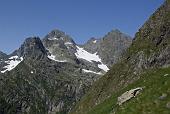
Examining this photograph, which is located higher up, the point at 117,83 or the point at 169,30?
the point at 169,30

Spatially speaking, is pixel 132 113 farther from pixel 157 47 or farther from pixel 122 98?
pixel 157 47

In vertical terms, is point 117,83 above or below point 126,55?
below

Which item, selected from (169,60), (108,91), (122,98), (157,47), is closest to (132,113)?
(122,98)

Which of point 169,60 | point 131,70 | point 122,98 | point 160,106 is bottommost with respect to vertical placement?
point 160,106

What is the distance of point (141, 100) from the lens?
39.1 meters

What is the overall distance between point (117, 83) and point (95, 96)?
1324 cm

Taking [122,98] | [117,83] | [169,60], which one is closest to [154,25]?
[117,83]

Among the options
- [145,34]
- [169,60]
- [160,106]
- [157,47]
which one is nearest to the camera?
[160,106]

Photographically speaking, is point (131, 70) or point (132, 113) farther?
point (131, 70)

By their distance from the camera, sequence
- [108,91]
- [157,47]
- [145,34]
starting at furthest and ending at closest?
[145,34], [108,91], [157,47]

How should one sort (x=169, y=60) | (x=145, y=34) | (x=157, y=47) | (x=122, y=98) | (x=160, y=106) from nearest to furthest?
(x=160, y=106) → (x=122, y=98) → (x=169, y=60) → (x=157, y=47) → (x=145, y=34)

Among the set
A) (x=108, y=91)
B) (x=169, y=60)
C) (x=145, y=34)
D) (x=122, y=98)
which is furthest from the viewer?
(x=145, y=34)

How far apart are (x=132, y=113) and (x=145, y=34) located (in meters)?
99.8

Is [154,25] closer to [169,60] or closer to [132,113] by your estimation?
[169,60]
